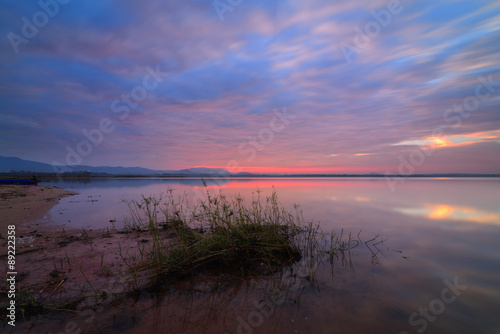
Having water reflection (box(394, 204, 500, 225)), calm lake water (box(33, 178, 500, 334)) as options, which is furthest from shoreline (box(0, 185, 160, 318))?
water reflection (box(394, 204, 500, 225))

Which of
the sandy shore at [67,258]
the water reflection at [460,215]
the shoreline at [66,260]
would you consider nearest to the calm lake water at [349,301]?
the shoreline at [66,260]

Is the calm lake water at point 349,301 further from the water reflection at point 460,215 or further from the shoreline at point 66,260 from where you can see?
the water reflection at point 460,215

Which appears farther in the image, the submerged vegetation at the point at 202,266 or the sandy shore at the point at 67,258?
the sandy shore at the point at 67,258

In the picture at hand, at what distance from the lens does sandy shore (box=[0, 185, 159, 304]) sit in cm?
362

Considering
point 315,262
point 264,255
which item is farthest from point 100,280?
point 315,262

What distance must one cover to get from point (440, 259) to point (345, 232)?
264 centimetres

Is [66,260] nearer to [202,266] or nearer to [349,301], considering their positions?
[202,266]

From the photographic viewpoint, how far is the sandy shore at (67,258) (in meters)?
3.62

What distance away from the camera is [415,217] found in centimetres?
1041

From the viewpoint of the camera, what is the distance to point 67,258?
457 cm

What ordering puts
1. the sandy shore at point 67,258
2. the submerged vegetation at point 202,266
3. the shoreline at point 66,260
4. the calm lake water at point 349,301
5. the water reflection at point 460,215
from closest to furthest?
1. the calm lake water at point 349,301
2. the submerged vegetation at point 202,266
3. the shoreline at point 66,260
4. the sandy shore at point 67,258
5. the water reflection at point 460,215

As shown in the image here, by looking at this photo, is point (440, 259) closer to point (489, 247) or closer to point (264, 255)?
point (489, 247)

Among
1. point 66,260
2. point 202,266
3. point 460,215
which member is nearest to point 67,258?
point 66,260

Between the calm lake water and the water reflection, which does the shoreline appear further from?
the water reflection
